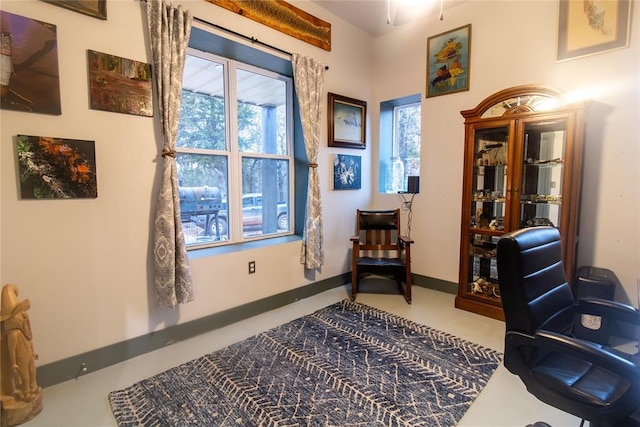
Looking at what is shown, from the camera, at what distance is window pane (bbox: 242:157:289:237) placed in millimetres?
3162

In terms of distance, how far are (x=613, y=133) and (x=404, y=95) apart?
201 centimetres

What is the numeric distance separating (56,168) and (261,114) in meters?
1.85

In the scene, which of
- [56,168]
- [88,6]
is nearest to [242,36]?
[88,6]

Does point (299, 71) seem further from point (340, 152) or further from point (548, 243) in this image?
point (548, 243)

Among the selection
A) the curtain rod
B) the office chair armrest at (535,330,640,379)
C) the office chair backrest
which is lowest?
the office chair armrest at (535,330,640,379)

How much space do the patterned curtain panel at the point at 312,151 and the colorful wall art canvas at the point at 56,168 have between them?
6.02 ft

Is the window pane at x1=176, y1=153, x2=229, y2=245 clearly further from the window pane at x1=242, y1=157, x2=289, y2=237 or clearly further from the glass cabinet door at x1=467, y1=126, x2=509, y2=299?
the glass cabinet door at x1=467, y1=126, x2=509, y2=299

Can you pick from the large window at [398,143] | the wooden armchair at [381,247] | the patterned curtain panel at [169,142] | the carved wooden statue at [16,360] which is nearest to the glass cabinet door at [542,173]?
the wooden armchair at [381,247]

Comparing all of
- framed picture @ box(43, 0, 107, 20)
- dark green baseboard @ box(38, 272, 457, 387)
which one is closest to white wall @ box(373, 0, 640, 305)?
dark green baseboard @ box(38, 272, 457, 387)

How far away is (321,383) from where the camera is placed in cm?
197

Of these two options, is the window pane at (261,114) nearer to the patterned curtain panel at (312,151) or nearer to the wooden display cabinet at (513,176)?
the patterned curtain panel at (312,151)

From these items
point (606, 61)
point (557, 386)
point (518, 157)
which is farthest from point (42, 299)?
point (606, 61)

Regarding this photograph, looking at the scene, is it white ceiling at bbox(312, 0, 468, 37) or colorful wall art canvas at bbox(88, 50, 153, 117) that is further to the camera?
white ceiling at bbox(312, 0, 468, 37)

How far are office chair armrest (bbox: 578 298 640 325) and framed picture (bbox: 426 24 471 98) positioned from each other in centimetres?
246
